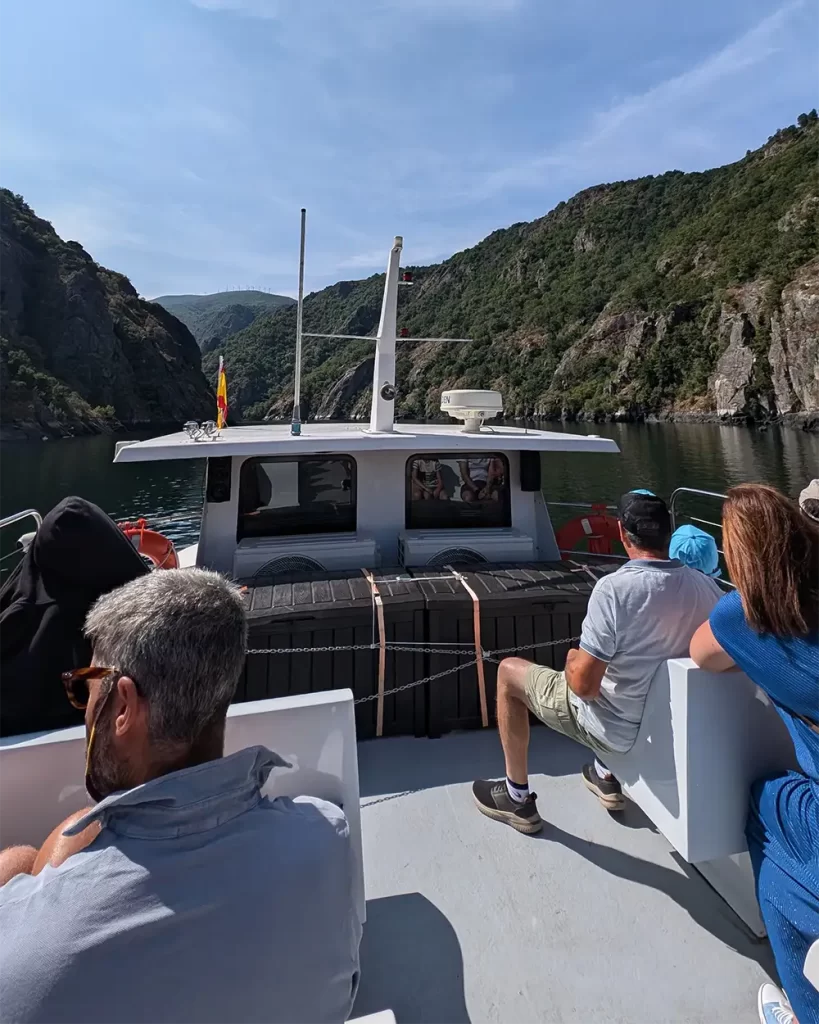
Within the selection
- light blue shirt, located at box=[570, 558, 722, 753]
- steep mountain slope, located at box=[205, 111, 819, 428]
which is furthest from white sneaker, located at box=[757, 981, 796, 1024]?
steep mountain slope, located at box=[205, 111, 819, 428]

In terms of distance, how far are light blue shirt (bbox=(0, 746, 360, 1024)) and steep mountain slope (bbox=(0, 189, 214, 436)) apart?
66.0 m

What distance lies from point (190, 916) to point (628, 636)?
1.65 meters

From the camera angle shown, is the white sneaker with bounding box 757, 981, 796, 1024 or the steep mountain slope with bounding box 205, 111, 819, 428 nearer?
the white sneaker with bounding box 757, 981, 796, 1024

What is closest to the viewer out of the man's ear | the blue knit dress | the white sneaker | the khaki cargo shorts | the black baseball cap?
the man's ear

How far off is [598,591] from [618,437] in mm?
49453

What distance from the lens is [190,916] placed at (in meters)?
0.86

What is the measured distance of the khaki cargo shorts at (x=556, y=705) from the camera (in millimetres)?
2307

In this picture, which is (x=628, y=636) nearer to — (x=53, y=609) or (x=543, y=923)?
(x=543, y=923)

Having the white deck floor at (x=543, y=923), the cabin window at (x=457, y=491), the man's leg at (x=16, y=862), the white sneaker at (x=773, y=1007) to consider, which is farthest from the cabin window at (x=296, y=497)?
the white sneaker at (x=773, y=1007)

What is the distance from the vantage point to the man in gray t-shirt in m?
2.05

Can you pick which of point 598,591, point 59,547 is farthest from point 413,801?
point 59,547

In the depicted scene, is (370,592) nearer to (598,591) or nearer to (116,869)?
(598,591)

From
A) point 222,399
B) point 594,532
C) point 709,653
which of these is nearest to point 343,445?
point 222,399

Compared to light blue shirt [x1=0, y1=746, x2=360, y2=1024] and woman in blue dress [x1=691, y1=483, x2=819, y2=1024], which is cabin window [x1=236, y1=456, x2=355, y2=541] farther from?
light blue shirt [x1=0, y1=746, x2=360, y2=1024]
